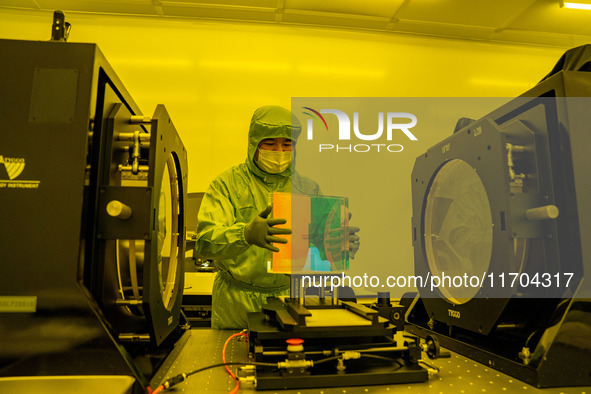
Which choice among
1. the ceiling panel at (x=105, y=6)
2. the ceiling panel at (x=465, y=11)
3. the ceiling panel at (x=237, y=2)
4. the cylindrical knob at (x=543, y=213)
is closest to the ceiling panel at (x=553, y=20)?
the ceiling panel at (x=465, y=11)

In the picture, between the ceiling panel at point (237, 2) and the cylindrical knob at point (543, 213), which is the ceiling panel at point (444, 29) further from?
the cylindrical knob at point (543, 213)

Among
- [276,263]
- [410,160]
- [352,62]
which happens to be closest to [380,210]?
[410,160]

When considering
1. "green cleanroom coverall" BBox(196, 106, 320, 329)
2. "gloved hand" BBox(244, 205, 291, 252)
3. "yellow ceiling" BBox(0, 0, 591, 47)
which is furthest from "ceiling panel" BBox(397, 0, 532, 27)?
"gloved hand" BBox(244, 205, 291, 252)

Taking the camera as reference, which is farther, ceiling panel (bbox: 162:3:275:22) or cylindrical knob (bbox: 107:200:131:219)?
ceiling panel (bbox: 162:3:275:22)

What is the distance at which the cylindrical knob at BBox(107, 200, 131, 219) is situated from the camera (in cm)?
68

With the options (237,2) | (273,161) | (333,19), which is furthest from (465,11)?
(273,161)

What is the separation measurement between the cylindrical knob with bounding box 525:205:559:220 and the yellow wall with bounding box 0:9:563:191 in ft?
8.19

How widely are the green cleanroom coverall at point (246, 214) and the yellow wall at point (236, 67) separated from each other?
1.42 m

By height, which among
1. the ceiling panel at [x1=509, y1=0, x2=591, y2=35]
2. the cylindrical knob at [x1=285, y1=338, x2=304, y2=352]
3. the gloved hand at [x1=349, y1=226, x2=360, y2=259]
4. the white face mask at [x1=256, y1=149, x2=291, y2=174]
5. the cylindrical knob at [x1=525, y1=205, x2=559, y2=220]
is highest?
the ceiling panel at [x1=509, y1=0, x2=591, y2=35]

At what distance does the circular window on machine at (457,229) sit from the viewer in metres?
0.89

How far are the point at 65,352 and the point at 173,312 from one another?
35 centimetres

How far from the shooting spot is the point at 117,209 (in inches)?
26.9

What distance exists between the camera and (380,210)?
122 inches

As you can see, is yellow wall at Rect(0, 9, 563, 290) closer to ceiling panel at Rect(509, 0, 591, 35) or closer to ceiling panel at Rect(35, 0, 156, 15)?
ceiling panel at Rect(35, 0, 156, 15)
